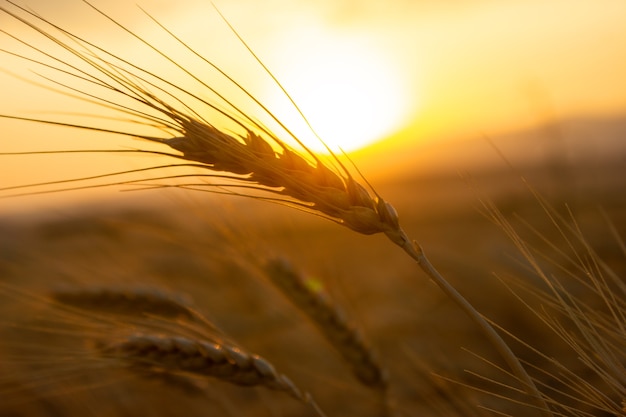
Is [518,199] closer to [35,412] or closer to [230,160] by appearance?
[35,412]

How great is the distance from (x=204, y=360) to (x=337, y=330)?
1.70ft

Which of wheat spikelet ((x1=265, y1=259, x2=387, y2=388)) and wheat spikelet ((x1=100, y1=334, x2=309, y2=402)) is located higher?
wheat spikelet ((x1=100, y1=334, x2=309, y2=402))

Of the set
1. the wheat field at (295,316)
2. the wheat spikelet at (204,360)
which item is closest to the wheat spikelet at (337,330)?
the wheat field at (295,316)

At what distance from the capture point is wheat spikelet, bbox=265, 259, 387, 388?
1.64m

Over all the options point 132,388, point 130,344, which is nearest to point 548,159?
point 132,388

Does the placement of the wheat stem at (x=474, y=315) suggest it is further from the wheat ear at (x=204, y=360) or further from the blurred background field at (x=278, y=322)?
the wheat ear at (x=204, y=360)

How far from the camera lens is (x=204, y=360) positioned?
1.22m

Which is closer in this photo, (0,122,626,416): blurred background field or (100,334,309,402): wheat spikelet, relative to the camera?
(100,334,309,402): wheat spikelet

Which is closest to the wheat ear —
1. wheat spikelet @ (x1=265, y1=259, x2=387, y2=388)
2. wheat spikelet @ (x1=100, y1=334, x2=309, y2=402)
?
wheat spikelet @ (x1=100, y1=334, x2=309, y2=402)

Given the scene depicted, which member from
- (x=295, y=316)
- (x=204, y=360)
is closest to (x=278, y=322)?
(x=295, y=316)

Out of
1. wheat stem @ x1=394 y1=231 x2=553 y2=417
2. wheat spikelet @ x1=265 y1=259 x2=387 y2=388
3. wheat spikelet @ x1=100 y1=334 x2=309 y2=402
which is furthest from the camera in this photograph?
wheat spikelet @ x1=265 y1=259 x2=387 y2=388

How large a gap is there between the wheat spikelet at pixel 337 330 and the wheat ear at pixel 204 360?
0.40 m

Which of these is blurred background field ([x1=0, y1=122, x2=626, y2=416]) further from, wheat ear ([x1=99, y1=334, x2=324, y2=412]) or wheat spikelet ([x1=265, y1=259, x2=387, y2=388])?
wheat ear ([x1=99, y1=334, x2=324, y2=412])

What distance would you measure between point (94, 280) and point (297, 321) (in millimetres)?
736
